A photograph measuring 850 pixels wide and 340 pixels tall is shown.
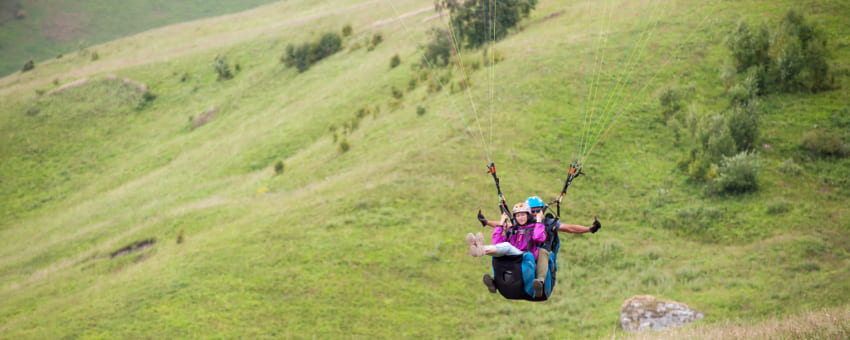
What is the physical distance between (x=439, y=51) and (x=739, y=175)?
2437 cm

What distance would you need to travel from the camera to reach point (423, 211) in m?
21.7

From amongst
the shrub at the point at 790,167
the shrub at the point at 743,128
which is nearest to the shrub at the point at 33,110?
the shrub at the point at 743,128

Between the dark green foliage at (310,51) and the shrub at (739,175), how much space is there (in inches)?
1510

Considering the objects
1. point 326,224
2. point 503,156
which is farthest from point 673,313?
point 326,224

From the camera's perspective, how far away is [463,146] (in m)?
25.7

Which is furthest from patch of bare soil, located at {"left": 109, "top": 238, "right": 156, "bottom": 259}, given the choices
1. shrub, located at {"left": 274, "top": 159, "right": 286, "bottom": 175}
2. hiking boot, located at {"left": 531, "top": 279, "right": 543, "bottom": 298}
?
hiking boot, located at {"left": 531, "top": 279, "right": 543, "bottom": 298}

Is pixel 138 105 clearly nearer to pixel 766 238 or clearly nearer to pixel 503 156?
pixel 503 156

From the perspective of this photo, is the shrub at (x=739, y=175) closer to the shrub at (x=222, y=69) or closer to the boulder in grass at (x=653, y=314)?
the boulder in grass at (x=653, y=314)

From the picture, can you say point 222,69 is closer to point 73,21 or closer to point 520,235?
point 520,235

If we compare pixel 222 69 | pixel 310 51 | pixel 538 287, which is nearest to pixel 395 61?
pixel 310 51

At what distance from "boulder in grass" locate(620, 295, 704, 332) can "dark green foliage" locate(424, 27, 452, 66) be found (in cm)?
2714

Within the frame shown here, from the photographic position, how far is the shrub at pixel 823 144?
21375 mm

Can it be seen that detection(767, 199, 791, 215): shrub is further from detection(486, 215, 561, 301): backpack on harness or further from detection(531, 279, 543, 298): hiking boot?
detection(531, 279, 543, 298): hiking boot

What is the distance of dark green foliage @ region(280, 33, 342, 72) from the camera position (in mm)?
50938
